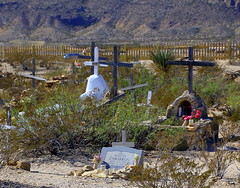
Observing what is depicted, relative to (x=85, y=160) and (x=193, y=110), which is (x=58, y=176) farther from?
(x=193, y=110)

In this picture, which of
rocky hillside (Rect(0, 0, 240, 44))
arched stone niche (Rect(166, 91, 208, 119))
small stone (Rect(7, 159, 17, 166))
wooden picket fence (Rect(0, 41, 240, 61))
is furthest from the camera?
rocky hillside (Rect(0, 0, 240, 44))

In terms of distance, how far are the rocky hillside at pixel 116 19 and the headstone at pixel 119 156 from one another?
188 feet

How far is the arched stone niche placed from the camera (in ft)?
39.3

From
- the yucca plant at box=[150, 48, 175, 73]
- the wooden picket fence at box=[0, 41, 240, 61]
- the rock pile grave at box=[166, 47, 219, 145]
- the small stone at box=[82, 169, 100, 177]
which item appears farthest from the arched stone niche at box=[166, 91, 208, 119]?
the wooden picket fence at box=[0, 41, 240, 61]

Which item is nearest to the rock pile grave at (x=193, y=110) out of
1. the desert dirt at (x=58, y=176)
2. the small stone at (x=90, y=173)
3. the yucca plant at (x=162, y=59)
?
the desert dirt at (x=58, y=176)

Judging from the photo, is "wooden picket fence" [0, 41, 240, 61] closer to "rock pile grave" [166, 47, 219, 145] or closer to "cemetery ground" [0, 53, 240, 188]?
"rock pile grave" [166, 47, 219, 145]

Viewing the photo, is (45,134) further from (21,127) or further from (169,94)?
(169,94)

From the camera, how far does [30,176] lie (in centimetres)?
780

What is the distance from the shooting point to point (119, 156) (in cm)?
841

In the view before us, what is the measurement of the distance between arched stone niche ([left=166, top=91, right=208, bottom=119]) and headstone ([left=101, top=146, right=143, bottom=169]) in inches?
153

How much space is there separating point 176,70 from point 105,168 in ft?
36.3


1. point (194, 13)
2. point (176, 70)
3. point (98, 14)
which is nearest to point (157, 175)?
point (176, 70)

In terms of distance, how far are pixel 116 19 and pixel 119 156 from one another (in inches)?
2856

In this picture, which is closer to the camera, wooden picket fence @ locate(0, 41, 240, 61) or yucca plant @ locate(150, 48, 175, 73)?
yucca plant @ locate(150, 48, 175, 73)
